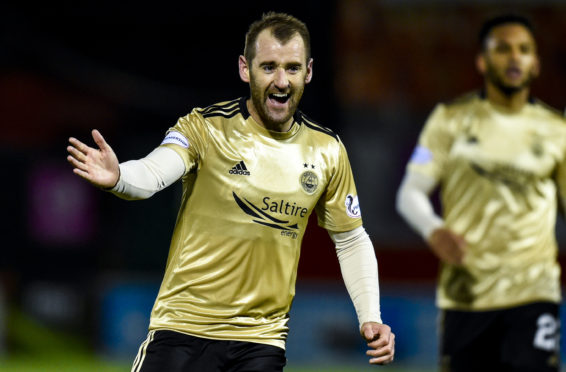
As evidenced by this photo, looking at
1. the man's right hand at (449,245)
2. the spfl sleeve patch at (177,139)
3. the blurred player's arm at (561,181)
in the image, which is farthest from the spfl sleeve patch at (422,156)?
the spfl sleeve patch at (177,139)

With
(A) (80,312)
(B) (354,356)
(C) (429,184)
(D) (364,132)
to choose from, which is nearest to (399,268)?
(B) (354,356)

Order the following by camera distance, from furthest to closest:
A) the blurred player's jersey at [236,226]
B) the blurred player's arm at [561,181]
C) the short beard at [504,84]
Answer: the short beard at [504,84] → the blurred player's arm at [561,181] → the blurred player's jersey at [236,226]

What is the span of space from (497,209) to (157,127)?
906 cm

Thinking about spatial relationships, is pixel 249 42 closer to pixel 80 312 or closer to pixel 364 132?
pixel 80 312

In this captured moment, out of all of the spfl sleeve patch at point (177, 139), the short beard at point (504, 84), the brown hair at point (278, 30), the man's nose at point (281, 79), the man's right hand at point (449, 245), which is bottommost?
the man's right hand at point (449, 245)

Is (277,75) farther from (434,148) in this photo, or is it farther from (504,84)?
(504,84)

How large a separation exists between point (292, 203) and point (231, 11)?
37.5ft

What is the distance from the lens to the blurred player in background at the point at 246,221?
3.83m

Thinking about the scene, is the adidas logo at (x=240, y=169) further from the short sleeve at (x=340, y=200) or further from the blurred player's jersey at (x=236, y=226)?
the short sleeve at (x=340, y=200)

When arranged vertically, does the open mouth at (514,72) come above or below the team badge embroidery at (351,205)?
above

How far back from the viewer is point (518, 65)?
17.6 feet

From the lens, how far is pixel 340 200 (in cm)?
418

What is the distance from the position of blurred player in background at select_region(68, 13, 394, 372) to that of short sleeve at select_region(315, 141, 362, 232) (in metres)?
0.05

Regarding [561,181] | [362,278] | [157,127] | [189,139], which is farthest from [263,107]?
[157,127]
